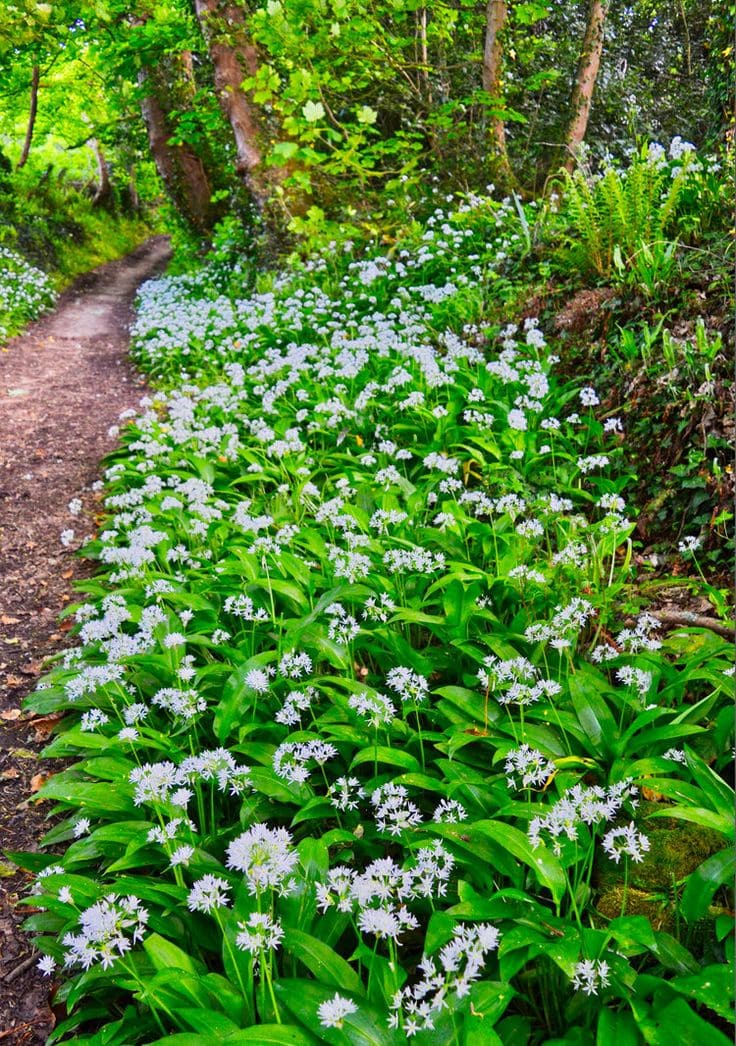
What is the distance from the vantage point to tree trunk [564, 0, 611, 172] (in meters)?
8.37

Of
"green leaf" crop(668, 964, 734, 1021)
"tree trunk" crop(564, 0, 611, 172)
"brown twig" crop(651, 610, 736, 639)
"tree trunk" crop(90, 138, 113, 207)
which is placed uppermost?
"tree trunk" crop(90, 138, 113, 207)

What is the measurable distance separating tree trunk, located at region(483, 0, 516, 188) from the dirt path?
5526mm

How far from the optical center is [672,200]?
502 centimetres

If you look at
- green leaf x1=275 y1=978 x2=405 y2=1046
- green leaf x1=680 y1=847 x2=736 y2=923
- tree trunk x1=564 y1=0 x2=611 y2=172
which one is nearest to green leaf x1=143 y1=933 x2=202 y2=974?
green leaf x1=275 y1=978 x2=405 y2=1046

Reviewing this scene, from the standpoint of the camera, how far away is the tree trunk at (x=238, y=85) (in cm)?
1024

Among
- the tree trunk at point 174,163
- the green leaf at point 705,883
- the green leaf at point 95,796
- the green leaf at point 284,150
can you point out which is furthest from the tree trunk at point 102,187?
the green leaf at point 705,883

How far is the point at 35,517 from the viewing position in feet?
18.4

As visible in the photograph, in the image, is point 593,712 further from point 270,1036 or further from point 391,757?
point 270,1036

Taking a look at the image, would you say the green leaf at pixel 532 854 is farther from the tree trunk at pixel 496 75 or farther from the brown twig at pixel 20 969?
the tree trunk at pixel 496 75

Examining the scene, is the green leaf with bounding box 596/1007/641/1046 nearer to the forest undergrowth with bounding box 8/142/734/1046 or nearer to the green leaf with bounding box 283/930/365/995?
the forest undergrowth with bounding box 8/142/734/1046

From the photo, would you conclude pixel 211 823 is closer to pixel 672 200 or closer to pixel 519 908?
pixel 519 908

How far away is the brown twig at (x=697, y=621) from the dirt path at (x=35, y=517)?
2.75 m

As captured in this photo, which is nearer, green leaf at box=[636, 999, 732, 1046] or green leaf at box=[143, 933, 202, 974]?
green leaf at box=[636, 999, 732, 1046]

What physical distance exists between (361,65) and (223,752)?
29.1 feet
